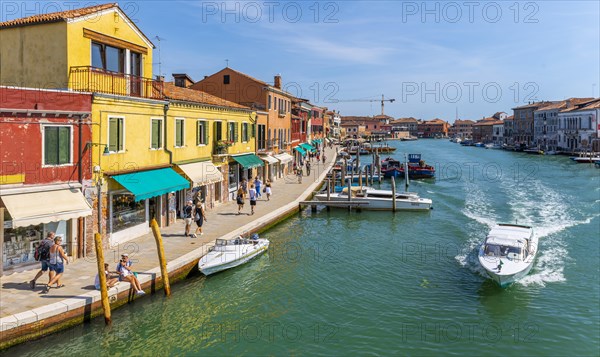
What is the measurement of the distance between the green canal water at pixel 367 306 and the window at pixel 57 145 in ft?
17.1

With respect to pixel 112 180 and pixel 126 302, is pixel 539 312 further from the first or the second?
pixel 112 180

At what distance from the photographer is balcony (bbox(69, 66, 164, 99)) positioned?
16953 millimetres

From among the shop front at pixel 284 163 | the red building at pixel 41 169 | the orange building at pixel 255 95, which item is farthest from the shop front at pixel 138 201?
the shop front at pixel 284 163

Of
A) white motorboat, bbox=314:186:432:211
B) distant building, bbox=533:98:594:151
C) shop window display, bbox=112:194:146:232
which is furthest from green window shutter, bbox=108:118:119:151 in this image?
distant building, bbox=533:98:594:151

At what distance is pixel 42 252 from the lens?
46.0ft

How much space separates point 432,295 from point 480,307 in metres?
1.60

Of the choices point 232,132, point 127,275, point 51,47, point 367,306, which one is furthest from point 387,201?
point 51,47

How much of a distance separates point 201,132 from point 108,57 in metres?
7.80

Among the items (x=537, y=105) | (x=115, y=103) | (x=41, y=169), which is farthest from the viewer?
(x=537, y=105)

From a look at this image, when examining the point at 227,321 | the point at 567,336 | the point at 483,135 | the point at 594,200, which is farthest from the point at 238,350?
the point at 483,135

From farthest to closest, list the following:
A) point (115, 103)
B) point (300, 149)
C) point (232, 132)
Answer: point (300, 149)
point (232, 132)
point (115, 103)

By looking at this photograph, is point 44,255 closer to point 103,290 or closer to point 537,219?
point 103,290

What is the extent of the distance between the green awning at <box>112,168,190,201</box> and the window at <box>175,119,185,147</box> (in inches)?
71.6

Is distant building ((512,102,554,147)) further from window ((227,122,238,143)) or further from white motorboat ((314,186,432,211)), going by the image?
window ((227,122,238,143))
